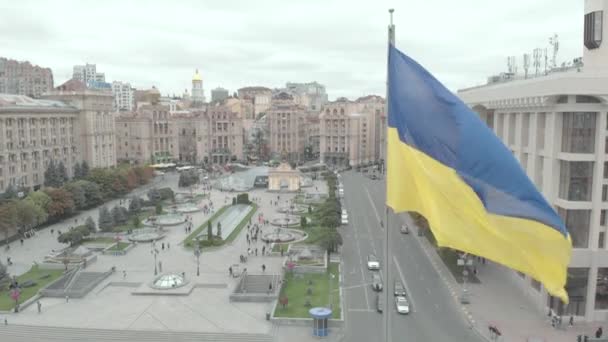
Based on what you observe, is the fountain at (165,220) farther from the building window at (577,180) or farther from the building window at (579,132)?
the building window at (579,132)

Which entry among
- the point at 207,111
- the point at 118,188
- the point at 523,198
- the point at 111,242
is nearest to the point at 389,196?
the point at 523,198

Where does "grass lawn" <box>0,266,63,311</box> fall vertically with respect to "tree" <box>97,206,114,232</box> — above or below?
below

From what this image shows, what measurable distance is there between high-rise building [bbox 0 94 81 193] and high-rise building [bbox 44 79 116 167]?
1.06m

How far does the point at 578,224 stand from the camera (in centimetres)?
3181

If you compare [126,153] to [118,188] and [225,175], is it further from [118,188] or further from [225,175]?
[118,188]

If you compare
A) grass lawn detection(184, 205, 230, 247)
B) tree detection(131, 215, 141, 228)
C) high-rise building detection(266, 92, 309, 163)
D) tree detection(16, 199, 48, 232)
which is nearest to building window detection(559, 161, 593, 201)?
grass lawn detection(184, 205, 230, 247)

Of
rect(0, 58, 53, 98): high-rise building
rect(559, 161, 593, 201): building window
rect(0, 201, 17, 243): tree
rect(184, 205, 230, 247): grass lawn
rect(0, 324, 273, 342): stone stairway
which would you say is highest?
rect(0, 58, 53, 98): high-rise building

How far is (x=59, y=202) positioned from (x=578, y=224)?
1970 inches

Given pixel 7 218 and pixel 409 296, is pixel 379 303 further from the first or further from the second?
pixel 7 218

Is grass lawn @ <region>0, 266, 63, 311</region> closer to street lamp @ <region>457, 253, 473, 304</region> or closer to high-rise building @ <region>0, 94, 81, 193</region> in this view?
street lamp @ <region>457, 253, 473, 304</region>

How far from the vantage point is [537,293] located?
108 feet

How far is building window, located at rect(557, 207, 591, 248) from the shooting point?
31531 mm

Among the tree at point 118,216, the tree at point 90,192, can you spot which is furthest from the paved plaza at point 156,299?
the tree at point 90,192

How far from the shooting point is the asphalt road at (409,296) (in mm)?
29219
